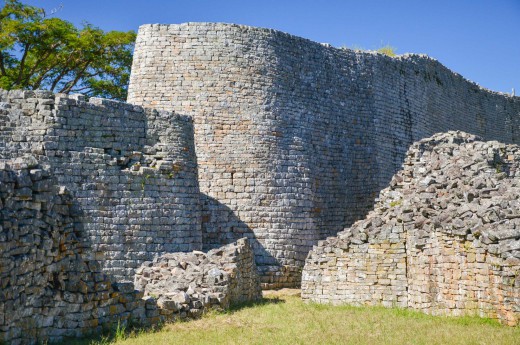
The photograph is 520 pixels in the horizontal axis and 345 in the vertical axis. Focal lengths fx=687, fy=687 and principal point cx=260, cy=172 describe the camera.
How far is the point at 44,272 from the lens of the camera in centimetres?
838

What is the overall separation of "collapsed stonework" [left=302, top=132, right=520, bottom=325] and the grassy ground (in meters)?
0.49

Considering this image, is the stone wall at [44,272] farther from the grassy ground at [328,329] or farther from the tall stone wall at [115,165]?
the tall stone wall at [115,165]

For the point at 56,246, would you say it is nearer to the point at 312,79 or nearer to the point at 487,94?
the point at 312,79

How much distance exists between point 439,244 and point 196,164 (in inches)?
246

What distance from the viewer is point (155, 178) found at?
564 inches

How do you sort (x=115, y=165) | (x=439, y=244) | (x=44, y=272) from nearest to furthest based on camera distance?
(x=44, y=272)
(x=439, y=244)
(x=115, y=165)

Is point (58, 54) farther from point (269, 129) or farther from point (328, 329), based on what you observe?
point (328, 329)

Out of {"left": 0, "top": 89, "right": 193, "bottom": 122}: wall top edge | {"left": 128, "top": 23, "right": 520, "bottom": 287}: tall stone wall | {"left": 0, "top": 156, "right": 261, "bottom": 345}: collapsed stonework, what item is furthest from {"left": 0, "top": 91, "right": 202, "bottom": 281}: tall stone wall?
{"left": 0, "top": 156, "right": 261, "bottom": 345}: collapsed stonework

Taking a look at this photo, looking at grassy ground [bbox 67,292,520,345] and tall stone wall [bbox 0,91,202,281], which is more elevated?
tall stone wall [bbox 0,91,202,281]

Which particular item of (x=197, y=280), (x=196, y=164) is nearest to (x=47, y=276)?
(x=197, y=280)

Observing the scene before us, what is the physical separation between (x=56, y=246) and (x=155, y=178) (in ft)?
18.8

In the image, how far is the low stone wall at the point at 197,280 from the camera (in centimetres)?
1112

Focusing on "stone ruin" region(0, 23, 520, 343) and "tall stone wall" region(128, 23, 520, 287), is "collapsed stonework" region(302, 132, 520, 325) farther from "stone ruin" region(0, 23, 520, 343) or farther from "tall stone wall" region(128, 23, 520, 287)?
"tall stone wall" region(128, 23, 520, 287)

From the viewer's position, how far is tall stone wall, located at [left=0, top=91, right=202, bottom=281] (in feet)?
43.1
